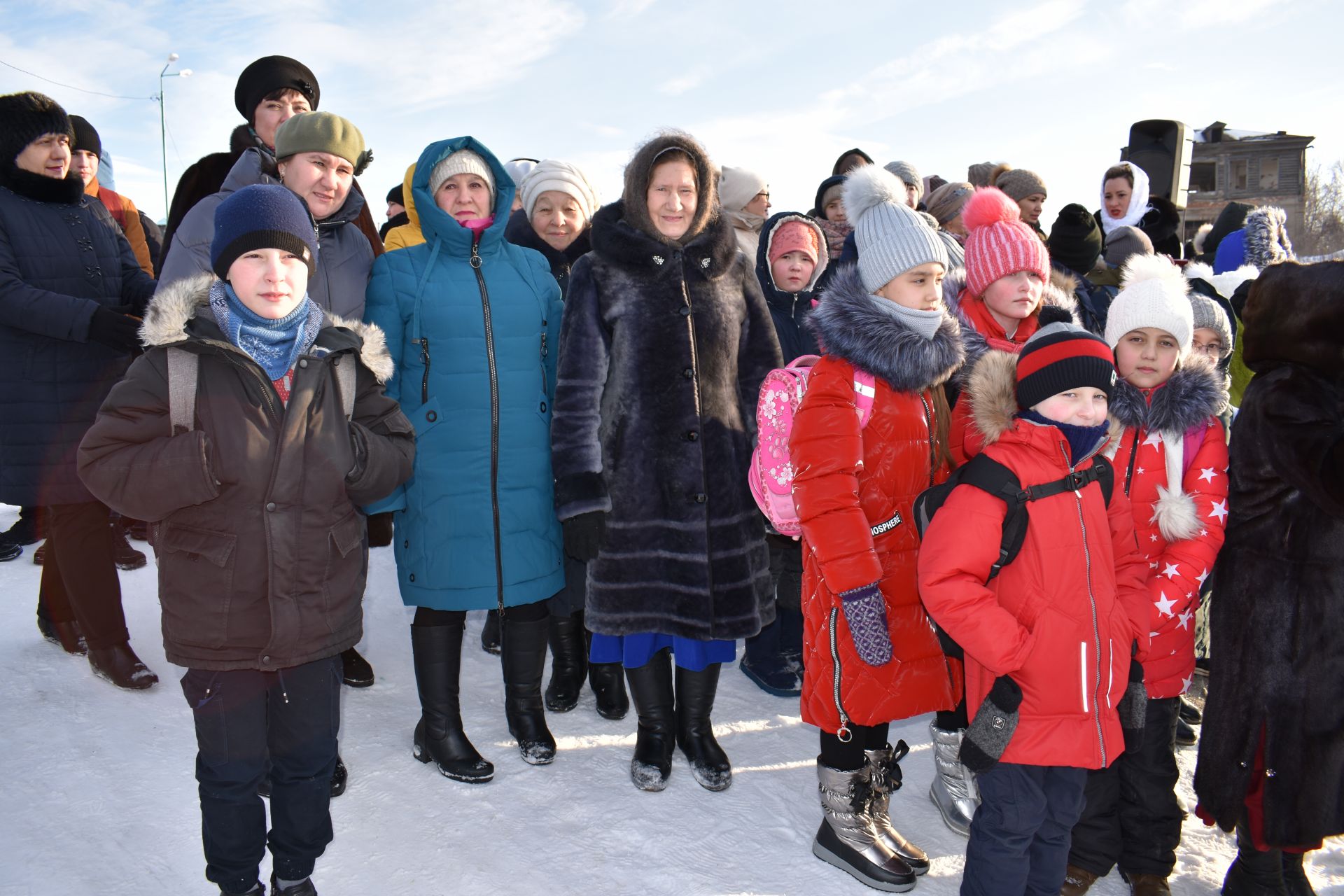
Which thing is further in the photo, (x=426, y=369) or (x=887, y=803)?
(x=426, y=369)

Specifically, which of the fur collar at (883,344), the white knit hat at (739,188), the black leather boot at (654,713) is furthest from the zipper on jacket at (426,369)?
the white knit hat at (739,188)

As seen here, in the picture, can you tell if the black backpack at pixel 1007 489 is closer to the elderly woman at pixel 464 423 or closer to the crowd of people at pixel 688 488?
the crowd of people at pixel 688 488

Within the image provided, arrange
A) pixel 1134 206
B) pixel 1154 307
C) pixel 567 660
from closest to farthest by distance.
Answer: pixel 1154 307, pixel 567 660, pixel 1134 206

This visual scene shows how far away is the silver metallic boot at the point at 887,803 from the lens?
8.34ft

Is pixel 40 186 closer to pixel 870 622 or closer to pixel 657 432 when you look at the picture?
pixel 657 432

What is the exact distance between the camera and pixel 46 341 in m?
3.50

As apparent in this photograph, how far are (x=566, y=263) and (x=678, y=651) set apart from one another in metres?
1.90

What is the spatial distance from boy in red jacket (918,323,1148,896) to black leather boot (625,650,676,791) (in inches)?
45.1

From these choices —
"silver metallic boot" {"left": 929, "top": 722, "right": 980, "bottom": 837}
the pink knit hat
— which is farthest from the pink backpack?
"silver metallic boot" {"left": 929, "top": 722, "right": 980, "bottom": 837}

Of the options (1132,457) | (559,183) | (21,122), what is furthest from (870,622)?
(21,122)

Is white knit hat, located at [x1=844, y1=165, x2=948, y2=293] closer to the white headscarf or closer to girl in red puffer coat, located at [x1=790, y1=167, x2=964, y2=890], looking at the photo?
girl in red puffer coat, located at [x1=790, y1=167, x2=964, y2=890]

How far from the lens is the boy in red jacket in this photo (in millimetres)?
2059

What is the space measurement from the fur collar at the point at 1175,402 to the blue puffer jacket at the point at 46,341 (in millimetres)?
3821

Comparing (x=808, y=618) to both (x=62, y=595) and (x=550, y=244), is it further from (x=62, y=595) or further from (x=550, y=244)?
(x=62, y=595)
